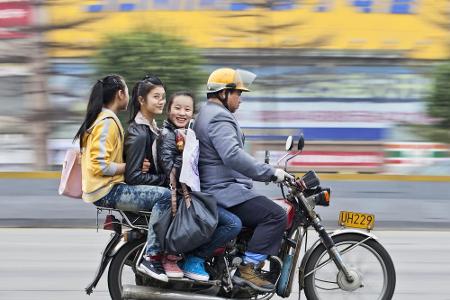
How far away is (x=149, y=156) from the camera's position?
5957 mm

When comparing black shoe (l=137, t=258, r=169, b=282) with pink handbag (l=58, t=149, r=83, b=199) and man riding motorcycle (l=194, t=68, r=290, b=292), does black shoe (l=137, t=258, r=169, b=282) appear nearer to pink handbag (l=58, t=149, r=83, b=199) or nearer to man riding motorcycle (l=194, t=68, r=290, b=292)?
man riding motorcycle (l=194, t=68, r=290, b=292)

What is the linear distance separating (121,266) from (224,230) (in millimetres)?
850

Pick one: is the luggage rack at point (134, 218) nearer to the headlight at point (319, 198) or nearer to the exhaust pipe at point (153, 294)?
the exhaust pipe at point (153, 294)

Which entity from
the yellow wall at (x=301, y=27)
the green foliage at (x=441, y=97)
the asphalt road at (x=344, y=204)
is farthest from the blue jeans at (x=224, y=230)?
the yellow wall at (x=301, y=27)

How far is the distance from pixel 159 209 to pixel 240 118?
12.7 metres

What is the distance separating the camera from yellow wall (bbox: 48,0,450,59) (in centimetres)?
1816

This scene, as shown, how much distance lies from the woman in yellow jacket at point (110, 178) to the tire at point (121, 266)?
9.1 inches

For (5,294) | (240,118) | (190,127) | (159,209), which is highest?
(190,127)

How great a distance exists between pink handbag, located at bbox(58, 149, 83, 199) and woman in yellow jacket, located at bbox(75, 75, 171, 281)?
0.33 ft

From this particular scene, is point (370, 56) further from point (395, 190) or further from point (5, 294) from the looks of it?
point (5, 294)

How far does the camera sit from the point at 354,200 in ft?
41.5

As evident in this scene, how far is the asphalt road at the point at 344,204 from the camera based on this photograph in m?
12.3

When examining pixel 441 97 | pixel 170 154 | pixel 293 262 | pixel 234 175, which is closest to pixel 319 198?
pixel 293 262

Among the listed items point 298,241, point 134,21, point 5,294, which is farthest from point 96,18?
point 298,241
